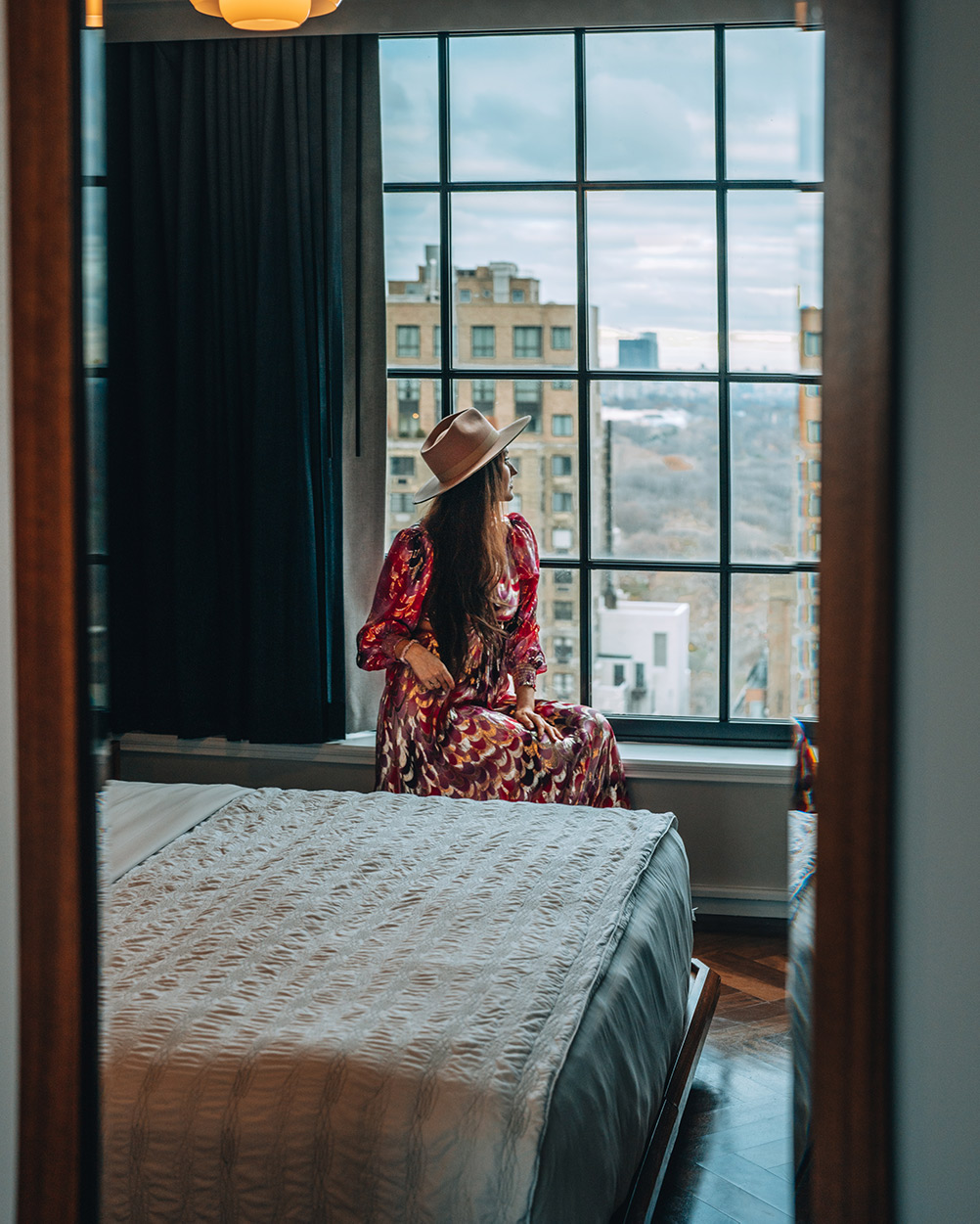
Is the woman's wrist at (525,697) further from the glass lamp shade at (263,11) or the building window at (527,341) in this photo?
the glass lamp shade at (263,11)

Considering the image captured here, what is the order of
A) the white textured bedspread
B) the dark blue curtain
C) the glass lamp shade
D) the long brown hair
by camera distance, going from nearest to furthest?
the white textured bedspread → the glass lamp shade → the long brown hair → the dark blue curtain

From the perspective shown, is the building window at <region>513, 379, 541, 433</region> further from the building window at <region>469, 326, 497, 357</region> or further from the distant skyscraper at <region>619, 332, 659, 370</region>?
the distant skyscraper at <region>619, 332, 659, 370</region>

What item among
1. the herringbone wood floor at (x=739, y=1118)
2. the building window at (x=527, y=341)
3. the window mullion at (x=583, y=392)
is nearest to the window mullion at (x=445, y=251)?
the building window at (x=527, y=341)

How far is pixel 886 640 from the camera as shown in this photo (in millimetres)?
825

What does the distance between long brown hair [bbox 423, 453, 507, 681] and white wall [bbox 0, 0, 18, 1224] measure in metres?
2.42

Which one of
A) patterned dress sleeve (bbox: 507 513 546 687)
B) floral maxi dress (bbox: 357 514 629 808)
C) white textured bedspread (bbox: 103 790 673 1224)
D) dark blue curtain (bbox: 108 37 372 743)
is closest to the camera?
white textured bedspread (bbox: 103 790 673 1224)

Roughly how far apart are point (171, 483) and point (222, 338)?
526 millimetres

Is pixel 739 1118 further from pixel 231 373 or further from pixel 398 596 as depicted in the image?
pixel 231 373

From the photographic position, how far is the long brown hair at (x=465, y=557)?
3400 millimetres

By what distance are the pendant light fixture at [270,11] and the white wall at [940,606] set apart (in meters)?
1.94

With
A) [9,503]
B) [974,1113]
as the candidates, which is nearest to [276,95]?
[9,503]

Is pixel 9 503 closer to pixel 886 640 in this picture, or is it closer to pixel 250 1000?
pixel 886 640

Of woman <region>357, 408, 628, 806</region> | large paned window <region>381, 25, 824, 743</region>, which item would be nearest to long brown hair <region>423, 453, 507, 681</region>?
woman <region>357, 408, 628, 806</region>

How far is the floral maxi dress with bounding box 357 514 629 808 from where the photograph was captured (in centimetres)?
329
